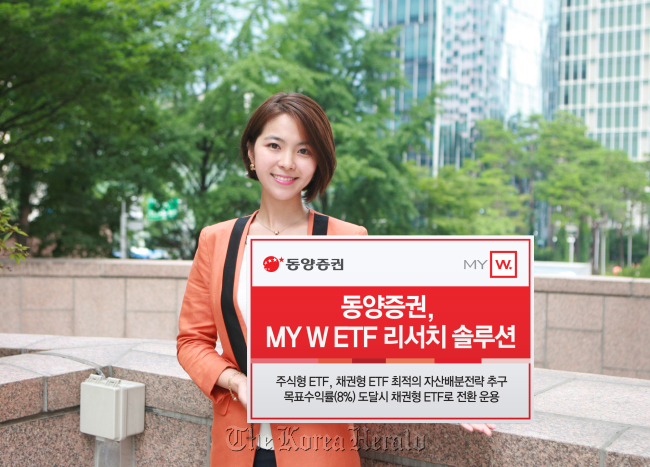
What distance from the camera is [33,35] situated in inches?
320

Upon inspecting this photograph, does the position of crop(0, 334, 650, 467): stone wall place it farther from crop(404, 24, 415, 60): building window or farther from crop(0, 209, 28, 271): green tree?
crop(404, 24, 415, 60): building window

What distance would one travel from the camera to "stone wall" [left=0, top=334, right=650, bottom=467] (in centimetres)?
185

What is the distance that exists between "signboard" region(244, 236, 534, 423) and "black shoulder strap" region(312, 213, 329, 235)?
0.70 ft

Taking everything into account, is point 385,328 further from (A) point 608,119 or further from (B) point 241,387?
(A) point 608,119

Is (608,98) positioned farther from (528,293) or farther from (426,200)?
(528,293)

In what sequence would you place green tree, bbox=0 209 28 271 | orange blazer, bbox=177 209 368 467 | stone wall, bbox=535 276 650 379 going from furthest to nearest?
stone wall, bbox=535 276 650 379 < green tree, bbox=0 209 28 271 < orange blazer, bbox=177 209 368 467

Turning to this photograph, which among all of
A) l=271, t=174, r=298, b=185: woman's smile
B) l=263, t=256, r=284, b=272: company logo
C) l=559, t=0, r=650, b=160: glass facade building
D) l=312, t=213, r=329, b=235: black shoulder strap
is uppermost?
l=559, t=0, r=650, b=160: glass facade building

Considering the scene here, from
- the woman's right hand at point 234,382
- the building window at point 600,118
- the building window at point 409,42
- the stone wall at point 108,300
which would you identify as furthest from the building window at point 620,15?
the woman's right hand at point 234,382

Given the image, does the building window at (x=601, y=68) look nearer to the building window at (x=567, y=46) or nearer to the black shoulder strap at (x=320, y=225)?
the building window at (x=567, y=46)

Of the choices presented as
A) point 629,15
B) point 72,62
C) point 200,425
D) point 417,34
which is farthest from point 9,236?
point 629,15

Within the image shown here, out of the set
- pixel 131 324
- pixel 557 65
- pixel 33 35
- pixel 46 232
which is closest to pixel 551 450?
pixel 131 324

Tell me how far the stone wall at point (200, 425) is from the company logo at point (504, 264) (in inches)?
24.7

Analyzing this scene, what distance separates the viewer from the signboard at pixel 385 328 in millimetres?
1520

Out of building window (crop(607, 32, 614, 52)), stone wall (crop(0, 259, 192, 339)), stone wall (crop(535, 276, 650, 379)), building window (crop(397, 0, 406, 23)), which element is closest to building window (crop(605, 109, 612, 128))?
building window (crop(607, 32, 614, 52))
